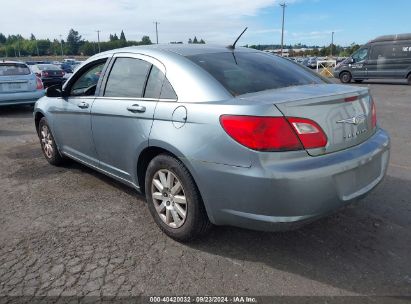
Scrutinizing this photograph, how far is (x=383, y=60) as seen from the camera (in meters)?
18.1

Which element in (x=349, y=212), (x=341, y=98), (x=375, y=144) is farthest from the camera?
(x=349, y=212)

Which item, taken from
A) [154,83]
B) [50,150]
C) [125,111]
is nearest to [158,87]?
[154,83]

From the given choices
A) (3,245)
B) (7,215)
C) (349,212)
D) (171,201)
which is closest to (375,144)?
(349,212)

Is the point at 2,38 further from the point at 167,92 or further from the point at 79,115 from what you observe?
the point at 167,92

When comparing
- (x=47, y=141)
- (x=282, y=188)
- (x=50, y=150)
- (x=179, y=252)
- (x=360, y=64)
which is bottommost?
(x=179, y=252)

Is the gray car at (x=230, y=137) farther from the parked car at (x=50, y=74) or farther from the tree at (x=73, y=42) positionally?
the tree at (x=73, y=42)

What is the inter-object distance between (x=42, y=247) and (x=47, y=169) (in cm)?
240

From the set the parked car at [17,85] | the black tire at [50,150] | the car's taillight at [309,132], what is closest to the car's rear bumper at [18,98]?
the parked car at [17,85]

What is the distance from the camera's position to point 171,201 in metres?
3.16

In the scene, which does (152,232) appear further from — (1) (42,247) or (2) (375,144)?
(2) (375,144)

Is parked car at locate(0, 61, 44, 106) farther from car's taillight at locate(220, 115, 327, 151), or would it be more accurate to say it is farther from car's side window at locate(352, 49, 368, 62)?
car's side window at locate(352, 49, 368, 62)

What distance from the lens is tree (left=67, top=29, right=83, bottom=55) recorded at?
413 ft

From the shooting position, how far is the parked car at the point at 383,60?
57.6ft

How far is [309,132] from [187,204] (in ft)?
3.59
